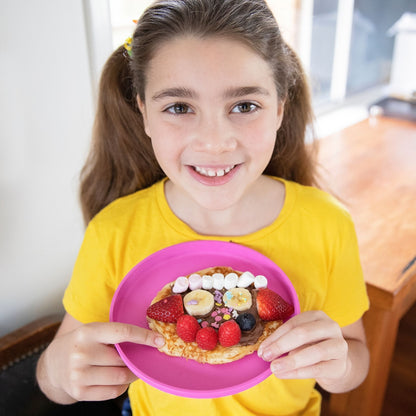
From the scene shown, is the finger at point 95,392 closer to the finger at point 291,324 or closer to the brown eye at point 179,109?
the finger at point 291,324

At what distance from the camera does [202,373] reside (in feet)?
2.96

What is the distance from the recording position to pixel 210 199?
1.05 m

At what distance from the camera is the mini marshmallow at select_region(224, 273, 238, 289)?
1.05 metres

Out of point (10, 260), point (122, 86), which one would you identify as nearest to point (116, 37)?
point (122, 86)

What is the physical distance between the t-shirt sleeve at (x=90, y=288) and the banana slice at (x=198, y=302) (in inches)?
8.4

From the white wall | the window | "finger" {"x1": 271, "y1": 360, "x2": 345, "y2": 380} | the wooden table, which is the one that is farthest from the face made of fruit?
the window

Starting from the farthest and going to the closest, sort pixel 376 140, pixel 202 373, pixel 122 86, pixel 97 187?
pixel 376 140
pixel 97 187
pixel 122 86
pixel 202 373

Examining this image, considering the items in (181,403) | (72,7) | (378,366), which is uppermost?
(72,7)

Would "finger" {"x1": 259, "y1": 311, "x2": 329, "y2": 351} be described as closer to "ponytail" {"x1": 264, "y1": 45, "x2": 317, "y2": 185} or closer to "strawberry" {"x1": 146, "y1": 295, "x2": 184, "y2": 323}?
"strawberry" {"x1": 146, "y1": 295, "x2": 184, "y2": 323}

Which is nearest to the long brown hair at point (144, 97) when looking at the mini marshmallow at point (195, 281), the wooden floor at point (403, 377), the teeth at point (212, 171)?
the teeth at point (212, 171)

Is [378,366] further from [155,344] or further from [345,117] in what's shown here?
[345,117]

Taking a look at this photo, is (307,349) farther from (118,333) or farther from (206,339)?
(118,333)

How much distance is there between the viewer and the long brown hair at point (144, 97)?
0.98 m

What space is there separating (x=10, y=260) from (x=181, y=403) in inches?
28.0
